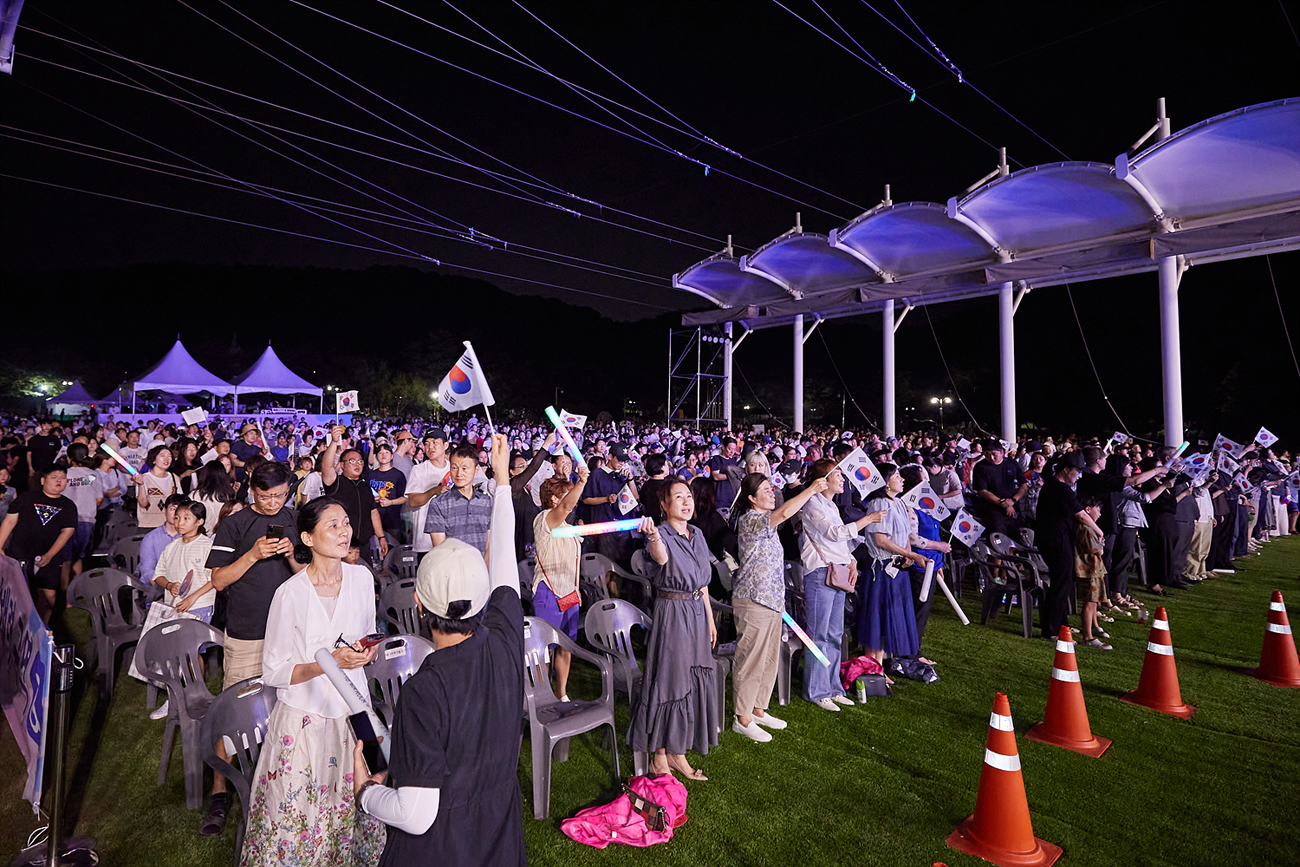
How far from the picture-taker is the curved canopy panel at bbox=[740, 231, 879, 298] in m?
18.9

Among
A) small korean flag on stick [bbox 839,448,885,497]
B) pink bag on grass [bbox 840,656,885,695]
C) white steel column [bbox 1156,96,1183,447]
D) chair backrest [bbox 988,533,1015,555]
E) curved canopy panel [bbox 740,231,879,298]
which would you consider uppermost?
curved canopy panel [bbox 740,231,879,298]

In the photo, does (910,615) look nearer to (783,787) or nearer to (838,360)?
(783,787)

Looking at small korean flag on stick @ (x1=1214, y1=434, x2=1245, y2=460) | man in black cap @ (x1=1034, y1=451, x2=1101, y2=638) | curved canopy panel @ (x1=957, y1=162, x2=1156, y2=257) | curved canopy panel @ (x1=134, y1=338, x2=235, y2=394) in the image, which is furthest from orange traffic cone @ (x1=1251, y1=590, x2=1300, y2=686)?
curved canopy panel @ (x1=134, y1=338, x2=235, y2=394)

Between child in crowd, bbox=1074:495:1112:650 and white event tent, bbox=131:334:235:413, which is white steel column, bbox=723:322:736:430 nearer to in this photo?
child in crowd, bbox=1074:495:1112:650

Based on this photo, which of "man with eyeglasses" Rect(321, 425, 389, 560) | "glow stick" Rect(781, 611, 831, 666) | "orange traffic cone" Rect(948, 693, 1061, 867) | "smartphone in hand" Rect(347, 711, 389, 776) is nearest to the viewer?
"smartphone in hand" Rect(347, 711, 389, 776)

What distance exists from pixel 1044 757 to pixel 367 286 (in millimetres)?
139189

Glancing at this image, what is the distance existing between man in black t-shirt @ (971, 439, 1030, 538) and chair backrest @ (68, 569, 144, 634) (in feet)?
31.1

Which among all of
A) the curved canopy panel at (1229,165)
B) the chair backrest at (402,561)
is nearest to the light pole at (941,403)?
the curved canopy panel at (1229,165)

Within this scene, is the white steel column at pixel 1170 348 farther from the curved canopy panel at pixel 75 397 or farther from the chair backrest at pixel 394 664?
the curved canopy panel at pixel 75 397

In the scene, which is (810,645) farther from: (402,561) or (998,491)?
(998,491)

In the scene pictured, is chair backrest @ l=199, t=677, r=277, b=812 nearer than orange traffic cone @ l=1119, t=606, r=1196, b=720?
Yes

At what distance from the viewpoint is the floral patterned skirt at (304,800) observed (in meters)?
2.80

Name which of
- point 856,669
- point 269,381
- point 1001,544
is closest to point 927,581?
point 856,669

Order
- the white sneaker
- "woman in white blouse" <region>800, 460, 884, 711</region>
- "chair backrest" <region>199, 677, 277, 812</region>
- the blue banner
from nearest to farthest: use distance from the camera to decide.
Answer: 1. "chair backrest" <region>199, 677, 277, 812</region>
2. the blue banner
3. the white sneaker
4. "woman in white blouse" <region>800, 460, 884, 711</region>
